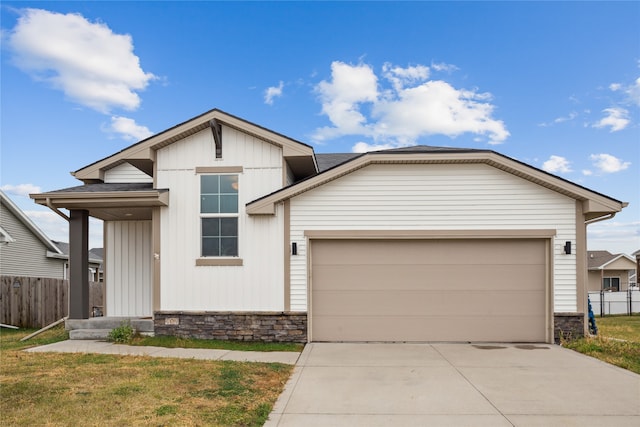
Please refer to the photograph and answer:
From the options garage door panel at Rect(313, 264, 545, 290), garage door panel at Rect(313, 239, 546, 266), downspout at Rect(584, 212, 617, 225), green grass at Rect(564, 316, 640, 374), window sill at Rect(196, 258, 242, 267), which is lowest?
green grass at Rect(564, 316, 640, 374)

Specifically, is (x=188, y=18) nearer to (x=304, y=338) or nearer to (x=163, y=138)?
(x=163, y=138)

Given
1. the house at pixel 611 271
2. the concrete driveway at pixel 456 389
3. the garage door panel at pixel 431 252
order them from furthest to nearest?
the house at pixel 611 271, the garage door panel at pixel 431 252, the concrete driveway at pixel 456 389

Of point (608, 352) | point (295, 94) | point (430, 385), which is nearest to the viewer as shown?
point (430, 385)

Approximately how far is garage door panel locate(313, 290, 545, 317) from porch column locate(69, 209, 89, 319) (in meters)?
5.25

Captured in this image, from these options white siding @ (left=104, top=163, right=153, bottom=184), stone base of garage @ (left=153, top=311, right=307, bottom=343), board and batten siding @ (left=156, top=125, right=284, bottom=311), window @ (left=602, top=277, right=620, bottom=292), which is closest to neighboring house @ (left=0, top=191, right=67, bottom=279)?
white siding @ (left=104, top=163, right=153, bottom=184)

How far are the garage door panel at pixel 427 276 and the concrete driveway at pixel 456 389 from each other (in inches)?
56.9

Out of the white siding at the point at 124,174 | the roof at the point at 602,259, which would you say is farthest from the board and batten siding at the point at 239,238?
the roof at the point at 602,259

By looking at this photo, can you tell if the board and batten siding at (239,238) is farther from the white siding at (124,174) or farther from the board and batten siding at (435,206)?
the white siding at (124,174)

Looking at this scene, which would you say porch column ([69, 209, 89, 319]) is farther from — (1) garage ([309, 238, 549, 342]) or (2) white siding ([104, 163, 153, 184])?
(1) garage ([309, 238, 549, 342])

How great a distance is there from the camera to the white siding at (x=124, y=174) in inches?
474

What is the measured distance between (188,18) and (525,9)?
931cm

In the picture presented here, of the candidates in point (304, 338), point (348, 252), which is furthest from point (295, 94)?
point (304, 338)

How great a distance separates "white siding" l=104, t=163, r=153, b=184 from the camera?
39.5ft

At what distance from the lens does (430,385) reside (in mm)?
6336
